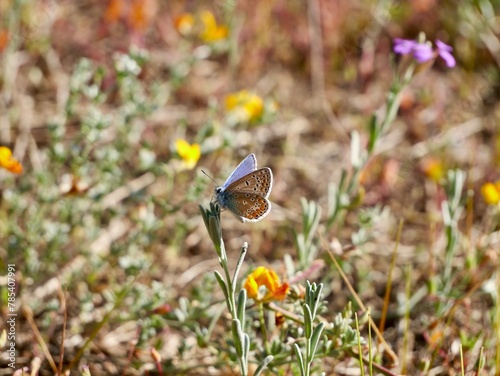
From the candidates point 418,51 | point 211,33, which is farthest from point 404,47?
point 211,33

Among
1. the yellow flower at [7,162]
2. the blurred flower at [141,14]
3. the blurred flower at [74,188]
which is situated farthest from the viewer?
the blurred flower at [141,14]

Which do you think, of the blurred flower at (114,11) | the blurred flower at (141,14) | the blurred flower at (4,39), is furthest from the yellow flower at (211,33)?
the blurred flower at (4,39)

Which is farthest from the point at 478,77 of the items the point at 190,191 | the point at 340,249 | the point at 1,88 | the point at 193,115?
the point at 1,88

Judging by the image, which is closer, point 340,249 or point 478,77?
point 340,249

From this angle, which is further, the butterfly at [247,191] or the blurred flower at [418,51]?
the blurred flower at [418,51]

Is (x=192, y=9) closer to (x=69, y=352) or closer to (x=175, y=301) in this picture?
(x=175, y=301)

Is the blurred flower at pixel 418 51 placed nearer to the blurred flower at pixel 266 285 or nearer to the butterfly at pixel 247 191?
the butterfly at pixel 247 191

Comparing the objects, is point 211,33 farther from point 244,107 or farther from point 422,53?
point 422,53
